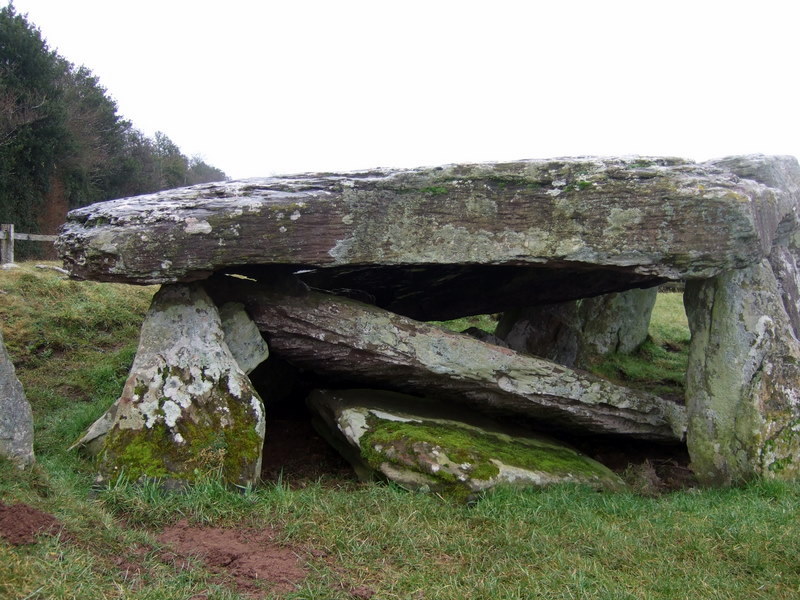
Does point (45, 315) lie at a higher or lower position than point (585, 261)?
lower

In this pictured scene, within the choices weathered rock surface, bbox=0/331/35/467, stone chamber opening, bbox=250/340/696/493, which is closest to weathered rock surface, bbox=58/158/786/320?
weathered rock surface, bbox=0/331/35/467

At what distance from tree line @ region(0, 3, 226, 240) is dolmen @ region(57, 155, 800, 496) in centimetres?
2139

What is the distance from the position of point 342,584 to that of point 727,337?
16.7ft

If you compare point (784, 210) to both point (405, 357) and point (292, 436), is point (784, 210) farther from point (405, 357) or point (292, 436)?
point (292, 436)

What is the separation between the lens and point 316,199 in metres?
6.98

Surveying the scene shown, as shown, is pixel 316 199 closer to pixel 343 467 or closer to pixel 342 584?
pixel 343 467

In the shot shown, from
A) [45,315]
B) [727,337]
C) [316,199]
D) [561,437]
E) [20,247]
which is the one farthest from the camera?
[20,247]

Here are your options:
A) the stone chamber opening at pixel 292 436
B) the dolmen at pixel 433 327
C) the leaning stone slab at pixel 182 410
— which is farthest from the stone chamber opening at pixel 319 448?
the leaning stone slab at pixel 182 410

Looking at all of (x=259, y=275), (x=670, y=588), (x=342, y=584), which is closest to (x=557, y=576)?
(x=670, y=588)

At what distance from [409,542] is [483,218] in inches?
134

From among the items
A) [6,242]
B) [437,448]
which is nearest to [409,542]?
[437,448]

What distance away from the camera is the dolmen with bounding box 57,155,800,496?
20.8 feet

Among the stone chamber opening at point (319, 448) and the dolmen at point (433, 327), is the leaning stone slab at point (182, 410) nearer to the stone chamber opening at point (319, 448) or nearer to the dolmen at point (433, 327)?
the dolmen at point (433, 327)

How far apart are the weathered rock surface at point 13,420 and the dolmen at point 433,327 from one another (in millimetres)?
622
